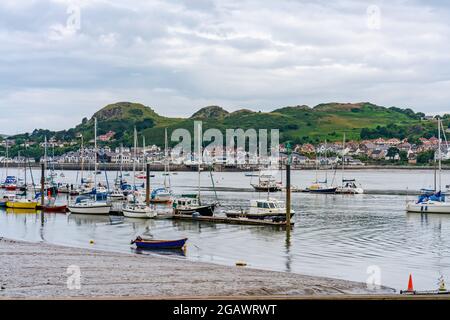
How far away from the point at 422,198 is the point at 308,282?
1767 inches

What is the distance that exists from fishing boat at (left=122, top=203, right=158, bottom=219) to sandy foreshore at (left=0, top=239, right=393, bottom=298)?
72.9 feet

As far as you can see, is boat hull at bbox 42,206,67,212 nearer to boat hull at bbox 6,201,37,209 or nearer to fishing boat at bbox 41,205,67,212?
fishing boat at bbox 41,205,67,212

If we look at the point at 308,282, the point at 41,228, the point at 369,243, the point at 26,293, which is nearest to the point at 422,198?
the point at 369,243

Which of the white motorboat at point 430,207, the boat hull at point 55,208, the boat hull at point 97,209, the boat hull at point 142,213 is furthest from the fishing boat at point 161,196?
the white motorboat at point 430,207

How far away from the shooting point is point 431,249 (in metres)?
37.2

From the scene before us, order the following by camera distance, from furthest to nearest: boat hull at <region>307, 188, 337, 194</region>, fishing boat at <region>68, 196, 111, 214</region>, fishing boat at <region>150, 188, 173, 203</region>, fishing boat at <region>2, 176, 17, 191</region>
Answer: fishing boat at <region>2, 176, 17, 191</region>
boat hull at <region>307, 188, 337, 194</region>
fishing boat at <region>150, 188, 173, 203</region>
fishing boat at <region>68, 196, 111, 214</region>

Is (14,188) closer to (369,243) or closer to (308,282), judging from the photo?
(369,243)

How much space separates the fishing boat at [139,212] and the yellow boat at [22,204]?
39.8 ft

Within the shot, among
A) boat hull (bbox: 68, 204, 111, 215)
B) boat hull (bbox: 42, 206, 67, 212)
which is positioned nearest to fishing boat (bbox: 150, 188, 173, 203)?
boat hull (bbox: 42, 206, 67, 212)

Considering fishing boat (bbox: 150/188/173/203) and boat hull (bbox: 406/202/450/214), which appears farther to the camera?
fishing boat (bbox: 150/188/173/203)

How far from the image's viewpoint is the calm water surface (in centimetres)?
2972

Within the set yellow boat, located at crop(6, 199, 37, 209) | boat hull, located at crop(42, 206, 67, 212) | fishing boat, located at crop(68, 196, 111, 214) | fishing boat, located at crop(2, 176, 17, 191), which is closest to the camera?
fishing boat, located at crop(68, 196, 111, 214)

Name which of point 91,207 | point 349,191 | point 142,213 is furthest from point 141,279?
point 349,191

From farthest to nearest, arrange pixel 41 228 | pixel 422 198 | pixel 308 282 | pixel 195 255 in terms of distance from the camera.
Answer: pixel 422 198
pixel 41 228
pixel 195 255
pixel 308 282
